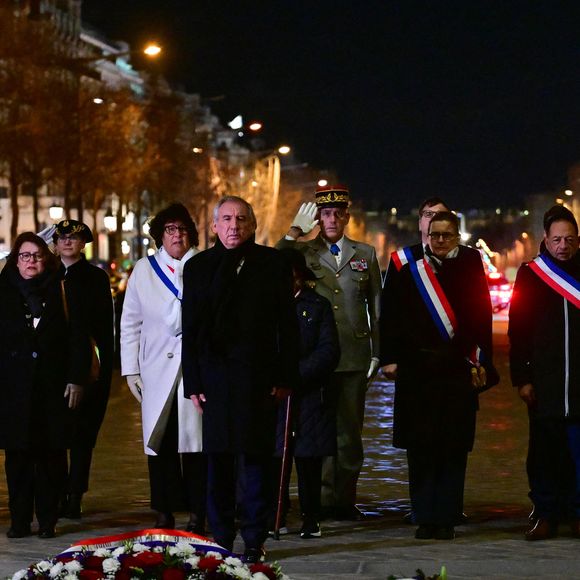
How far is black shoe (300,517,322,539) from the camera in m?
9.99

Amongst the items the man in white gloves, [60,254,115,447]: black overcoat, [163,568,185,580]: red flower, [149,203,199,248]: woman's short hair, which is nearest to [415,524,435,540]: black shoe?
the man in white gloves

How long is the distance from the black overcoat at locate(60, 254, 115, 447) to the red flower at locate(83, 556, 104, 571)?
5232mm

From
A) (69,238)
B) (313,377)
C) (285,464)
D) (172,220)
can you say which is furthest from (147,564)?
(69,238)

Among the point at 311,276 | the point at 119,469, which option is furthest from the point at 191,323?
the point at 119,469

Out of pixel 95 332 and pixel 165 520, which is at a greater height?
pixel 95 332

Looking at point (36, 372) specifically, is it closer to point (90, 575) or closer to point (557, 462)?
point (557, 462)

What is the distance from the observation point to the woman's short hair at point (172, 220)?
34.9 ft

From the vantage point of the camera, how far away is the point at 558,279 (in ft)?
33.6

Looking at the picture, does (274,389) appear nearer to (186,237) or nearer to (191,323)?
(191,323)

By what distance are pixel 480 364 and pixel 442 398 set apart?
32 centimetres

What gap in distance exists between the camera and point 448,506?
9906mm

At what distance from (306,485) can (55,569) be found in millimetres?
4240

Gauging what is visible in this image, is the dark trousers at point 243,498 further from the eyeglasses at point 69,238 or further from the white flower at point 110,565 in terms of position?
the eyeglasses at point 69,238

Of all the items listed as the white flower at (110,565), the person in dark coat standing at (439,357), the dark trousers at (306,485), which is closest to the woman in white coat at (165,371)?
the dark trousers at (306,485)
